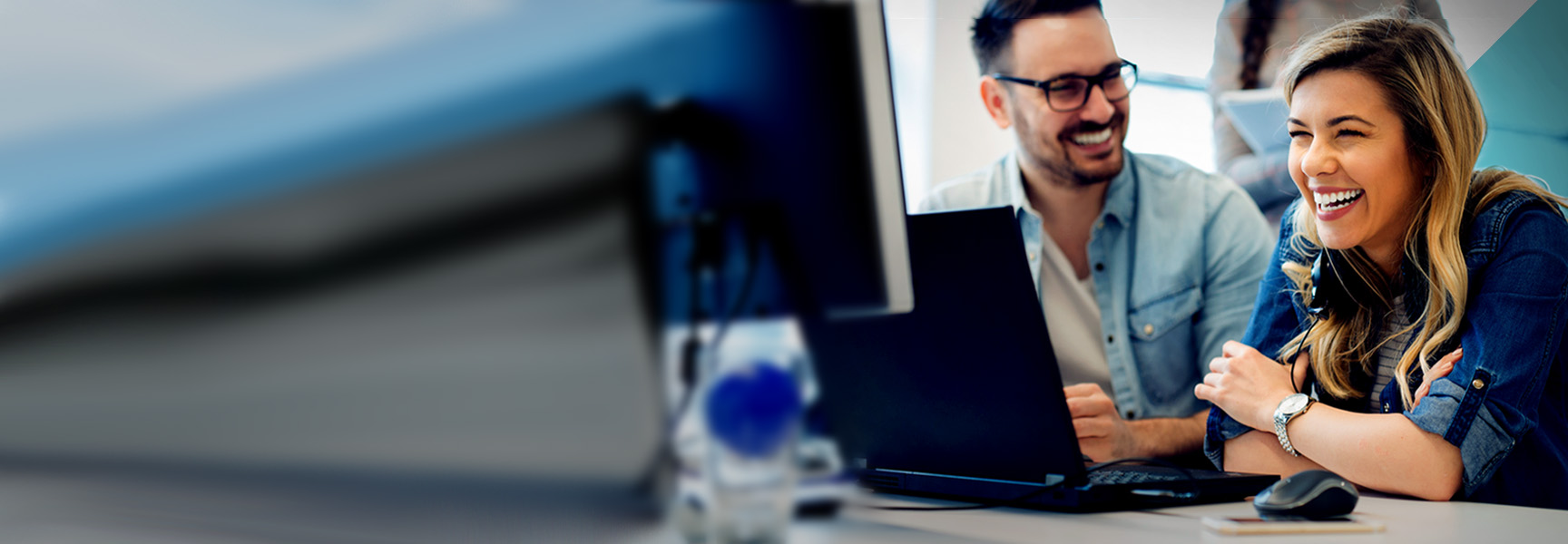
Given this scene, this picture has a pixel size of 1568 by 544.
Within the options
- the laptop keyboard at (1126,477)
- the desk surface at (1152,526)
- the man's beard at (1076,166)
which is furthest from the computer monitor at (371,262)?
the man's beard at (1076,166)

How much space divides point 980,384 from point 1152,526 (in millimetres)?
184

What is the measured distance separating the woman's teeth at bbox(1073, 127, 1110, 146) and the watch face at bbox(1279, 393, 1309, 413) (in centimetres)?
118

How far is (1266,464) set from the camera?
1368 millimetres

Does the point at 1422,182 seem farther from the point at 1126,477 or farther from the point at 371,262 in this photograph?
the point at 371,262

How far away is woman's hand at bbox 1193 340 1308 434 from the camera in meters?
1.35

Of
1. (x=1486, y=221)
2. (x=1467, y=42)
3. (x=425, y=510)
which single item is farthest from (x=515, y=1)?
(x=1467, y=42)

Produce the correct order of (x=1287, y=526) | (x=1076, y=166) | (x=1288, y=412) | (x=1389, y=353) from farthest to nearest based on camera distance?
(x=1076, y=166) < (x=1389, y=353) < (x=1288, y=412) < (x=1287, y=526)

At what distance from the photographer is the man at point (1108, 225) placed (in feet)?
6.71

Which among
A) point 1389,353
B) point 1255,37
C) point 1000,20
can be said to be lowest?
point 1389,353

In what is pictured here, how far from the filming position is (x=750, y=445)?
42 centimetres

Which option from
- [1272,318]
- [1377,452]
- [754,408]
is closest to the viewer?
[754,408]

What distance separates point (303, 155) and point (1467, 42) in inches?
139

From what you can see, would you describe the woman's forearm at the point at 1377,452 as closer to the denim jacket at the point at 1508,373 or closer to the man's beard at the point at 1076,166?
the denim jacket at the point at 1508,373

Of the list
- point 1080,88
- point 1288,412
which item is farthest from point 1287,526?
point 1080,88
